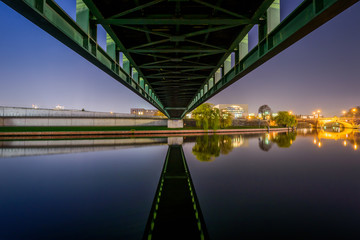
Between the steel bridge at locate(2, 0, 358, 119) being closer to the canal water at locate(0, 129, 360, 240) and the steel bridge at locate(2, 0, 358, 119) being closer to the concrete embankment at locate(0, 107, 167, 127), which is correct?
the canal water at locate(0, 129, 360, 240)

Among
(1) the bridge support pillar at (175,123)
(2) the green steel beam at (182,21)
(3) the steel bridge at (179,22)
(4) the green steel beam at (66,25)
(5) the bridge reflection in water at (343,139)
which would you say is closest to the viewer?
(4) the green steel beam at (66,25)

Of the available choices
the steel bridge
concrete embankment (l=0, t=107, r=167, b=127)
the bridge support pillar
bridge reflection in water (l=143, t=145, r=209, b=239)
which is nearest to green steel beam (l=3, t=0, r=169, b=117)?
the steel bridge

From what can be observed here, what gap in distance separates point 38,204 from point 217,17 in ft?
34.7

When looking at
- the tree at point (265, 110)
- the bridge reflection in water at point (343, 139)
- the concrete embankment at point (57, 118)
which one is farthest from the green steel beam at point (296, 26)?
the tree at point (265, 110)

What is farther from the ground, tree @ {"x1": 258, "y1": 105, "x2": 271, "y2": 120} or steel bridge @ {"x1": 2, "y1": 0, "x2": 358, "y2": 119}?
tree @ {"x1": 258, "y1": 105, "x2": 271, "y2": 120}

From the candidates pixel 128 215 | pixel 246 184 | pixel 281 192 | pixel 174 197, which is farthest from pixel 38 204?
pixel 281 192

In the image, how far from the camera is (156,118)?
77312 millimetres

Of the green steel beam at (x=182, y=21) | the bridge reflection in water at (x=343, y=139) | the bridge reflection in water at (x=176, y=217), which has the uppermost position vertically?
the green steel beam at (x=182, y=21)

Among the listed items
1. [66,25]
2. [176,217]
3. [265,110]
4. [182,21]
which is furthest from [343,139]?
[265,110]

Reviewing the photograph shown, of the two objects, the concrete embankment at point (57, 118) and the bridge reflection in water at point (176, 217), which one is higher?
the concrete embankment at point (57, 118)

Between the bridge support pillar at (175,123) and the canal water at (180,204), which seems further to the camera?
the bridge support pillar at (175,123)

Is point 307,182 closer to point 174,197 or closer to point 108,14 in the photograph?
point 174,197

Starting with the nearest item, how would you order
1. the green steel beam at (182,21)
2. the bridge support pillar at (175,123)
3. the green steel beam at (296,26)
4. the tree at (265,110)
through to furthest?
the green steel beam at (296,26)
the green steel beam at (182,21)
the bridge support pillar at (175,123)
the tree at (265,110)

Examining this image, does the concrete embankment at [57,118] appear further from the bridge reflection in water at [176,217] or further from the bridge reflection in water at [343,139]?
the bridge reflection in water at [176,217]
